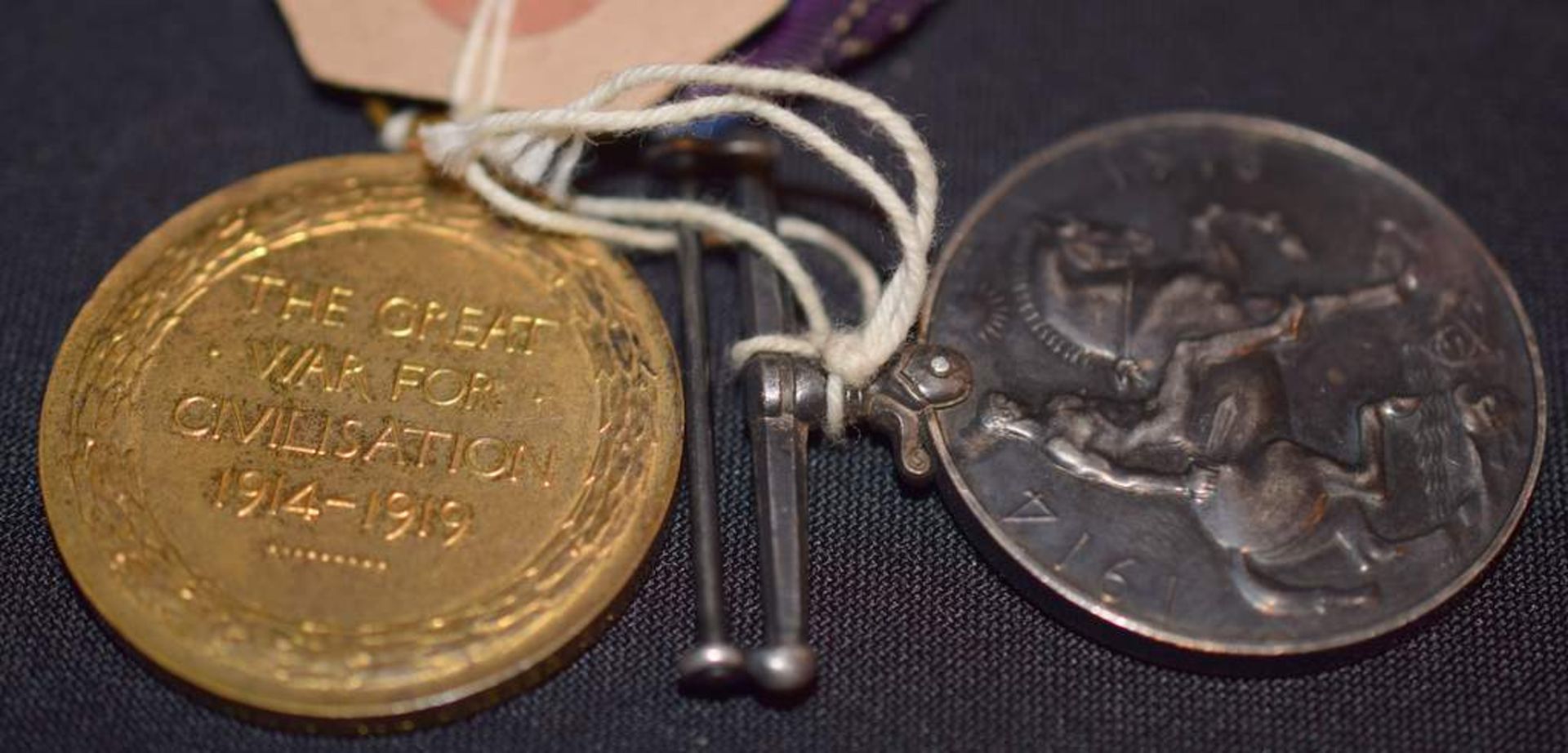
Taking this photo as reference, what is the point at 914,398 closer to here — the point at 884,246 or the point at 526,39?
the point at 884,246

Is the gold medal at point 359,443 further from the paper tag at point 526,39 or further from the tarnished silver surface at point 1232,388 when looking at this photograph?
the tarnished silver surface at point 1232,388

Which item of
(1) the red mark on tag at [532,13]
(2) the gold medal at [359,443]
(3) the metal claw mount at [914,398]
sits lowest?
(2) the gold medal at [359,443]

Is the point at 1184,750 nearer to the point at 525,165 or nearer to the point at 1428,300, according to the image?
the point at 1428,300

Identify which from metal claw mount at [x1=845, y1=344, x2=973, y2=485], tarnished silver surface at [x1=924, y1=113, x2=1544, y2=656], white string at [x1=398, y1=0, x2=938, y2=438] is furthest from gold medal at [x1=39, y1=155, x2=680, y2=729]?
tarnished silver surface at [x1=924, y1=113, x2=1544, y2=656]

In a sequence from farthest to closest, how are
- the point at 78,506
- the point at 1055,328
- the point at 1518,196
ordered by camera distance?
the point at 1518,196, the point at 1055,328, the point at 78,506

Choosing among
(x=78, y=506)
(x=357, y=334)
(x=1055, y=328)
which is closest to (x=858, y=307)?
(x=1055, y=328)

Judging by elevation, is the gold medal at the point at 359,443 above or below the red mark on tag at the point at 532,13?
below

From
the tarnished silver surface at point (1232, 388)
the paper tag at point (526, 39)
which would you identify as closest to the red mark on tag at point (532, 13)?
the paper tag at point (526, 39)
